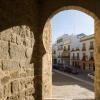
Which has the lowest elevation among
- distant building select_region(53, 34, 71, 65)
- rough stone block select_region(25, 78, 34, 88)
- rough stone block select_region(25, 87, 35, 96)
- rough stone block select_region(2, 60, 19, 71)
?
rough stone block select_region(25, 87, 35, 96)

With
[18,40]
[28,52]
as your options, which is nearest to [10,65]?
[18,40]

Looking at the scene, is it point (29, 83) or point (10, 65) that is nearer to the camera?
point (10, 65)

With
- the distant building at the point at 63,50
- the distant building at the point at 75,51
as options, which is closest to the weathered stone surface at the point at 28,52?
the distant building at the point at 75,51

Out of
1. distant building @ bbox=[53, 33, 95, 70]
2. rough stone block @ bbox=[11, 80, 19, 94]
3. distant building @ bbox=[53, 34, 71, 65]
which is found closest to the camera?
rough stone block @ bbox=[11, 80, 19, 94]

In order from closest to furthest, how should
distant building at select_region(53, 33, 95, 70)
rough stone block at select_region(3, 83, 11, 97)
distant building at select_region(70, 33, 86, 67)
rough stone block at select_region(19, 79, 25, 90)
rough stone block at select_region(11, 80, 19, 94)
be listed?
rough stone block at select_region(3, 83, 11, 97) → rough stone block at select_region(11, 80, 19, 94) → rough stone block at select_region(19, 79, 25, 90) → distant building at select_region(53, 33, 95, 70) → distant building at select_region(70, 33, 86, 67)

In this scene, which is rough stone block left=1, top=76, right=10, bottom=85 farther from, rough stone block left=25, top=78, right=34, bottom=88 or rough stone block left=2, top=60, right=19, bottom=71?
rough stone block left=25, top=78, right=34, bottom=88

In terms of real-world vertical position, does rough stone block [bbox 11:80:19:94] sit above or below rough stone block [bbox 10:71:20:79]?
below

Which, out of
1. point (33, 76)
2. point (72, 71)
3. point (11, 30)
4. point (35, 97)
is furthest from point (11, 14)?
point (72, 71)

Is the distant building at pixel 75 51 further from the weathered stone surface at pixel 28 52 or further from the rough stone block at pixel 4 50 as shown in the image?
the rough stone block at pixel 4 50

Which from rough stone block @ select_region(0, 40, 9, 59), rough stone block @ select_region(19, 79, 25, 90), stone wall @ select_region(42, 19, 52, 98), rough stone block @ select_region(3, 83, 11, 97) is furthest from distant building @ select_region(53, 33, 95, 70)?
rough stone block @ select_region(0, 40, 9, 59)

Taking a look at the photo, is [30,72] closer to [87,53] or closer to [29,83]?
[29,83]

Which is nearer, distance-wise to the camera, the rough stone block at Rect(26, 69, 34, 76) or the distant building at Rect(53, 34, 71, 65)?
the rough stone block at Rect(26, 69, 34, 76)

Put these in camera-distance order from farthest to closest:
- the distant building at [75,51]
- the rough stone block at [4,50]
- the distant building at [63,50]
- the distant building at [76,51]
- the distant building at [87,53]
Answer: the distant building at [63,50] < the distant building at [75,51] < the distant building at [76,51] < the distant building at [87,53] < the rough stone block at [4,50]

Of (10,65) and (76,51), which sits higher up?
(76,51)
